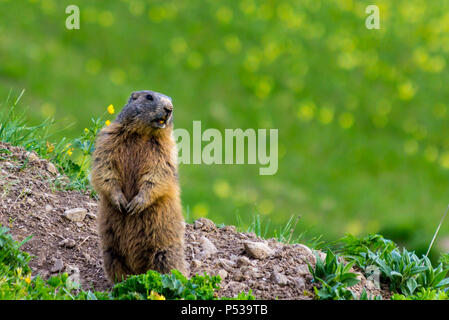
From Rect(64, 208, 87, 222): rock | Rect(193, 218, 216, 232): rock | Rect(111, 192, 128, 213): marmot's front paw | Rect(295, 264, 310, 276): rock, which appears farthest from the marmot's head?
Rect(295, 264, 310, 276): rock

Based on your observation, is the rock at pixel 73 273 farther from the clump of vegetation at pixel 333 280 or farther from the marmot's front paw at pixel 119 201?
the clump of vegetation at pixel 333 280

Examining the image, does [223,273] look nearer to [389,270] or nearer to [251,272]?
[251,272]

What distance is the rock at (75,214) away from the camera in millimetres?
6125

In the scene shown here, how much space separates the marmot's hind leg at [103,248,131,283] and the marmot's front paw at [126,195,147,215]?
1.29 feet

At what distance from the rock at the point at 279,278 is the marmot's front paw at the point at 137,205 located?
48.0 inches

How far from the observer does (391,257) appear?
5691 mm

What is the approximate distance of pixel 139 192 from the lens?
530 centimetres

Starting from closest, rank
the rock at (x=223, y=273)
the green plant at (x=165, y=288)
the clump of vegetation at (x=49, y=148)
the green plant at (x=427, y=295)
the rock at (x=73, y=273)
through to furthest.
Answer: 1. the green plant at (x=165, y=288)
2. the green plant at (x=427, y=295)
3. the rock at (x=73, y=273)
4. the rock at (x=223, y=273)
5. the clump of vegetation at (x=49, y=148)

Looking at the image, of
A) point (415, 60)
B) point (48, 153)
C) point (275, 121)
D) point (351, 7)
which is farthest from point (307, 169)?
point (48, 153)

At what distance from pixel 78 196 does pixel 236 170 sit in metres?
6.74

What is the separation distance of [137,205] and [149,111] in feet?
2.57

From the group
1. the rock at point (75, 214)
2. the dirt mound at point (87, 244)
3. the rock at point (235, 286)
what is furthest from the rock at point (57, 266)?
the rock at point (235, 286)

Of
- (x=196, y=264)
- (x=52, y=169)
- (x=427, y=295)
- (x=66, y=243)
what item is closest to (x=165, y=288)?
(x=196, y=264)

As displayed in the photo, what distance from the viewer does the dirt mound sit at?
5.36 metres
